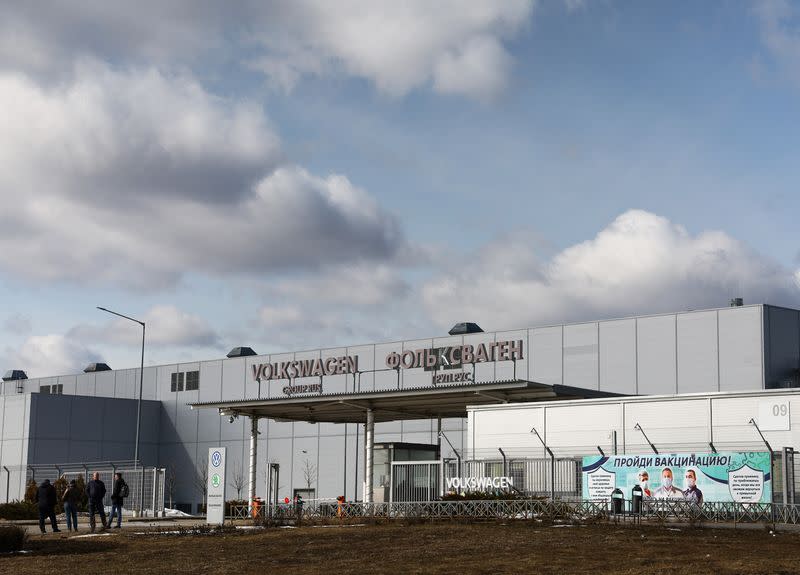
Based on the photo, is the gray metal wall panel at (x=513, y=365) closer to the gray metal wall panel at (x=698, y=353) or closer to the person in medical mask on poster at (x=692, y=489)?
the gray metal wall panel at (x=698, y=353)

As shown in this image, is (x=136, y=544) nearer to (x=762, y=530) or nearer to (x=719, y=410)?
(x=762, y=530)

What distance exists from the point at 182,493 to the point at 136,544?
56.5m

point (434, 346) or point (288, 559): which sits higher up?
point (434, 346)

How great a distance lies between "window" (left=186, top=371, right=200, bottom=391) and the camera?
8312cm

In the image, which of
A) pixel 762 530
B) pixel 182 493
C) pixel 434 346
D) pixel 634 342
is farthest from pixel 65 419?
pixel 762 530

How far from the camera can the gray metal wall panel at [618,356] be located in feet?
194

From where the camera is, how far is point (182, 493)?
81.6 m

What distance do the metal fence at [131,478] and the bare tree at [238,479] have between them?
5894mm

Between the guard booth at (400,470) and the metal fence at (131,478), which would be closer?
the guard booth at (400,470)

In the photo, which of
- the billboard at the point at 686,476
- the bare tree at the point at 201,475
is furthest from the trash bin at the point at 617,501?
the bare tree at the point at 201,475

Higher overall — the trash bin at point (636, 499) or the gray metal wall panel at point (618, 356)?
the gray metal wall panel at point (618, 356)

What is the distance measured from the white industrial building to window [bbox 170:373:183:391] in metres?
0.16

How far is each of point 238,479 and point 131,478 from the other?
484 inches

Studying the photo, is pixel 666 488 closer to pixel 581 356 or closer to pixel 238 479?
pixel 581 356
